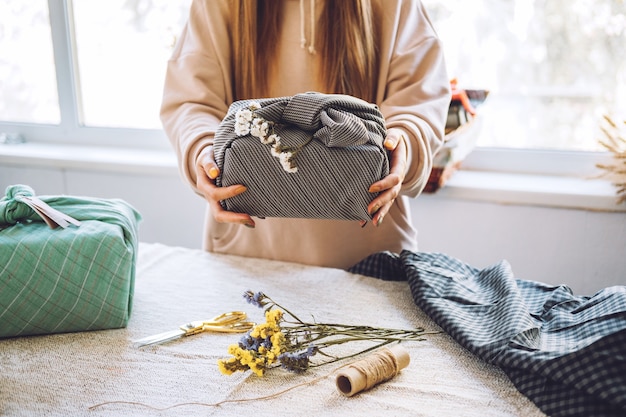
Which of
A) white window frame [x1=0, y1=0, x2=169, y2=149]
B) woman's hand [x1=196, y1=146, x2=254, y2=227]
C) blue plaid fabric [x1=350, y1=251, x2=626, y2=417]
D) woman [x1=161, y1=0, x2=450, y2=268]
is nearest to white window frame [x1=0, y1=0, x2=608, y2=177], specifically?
white window frame [x1=0, y1=0, x2=169, y2=149]

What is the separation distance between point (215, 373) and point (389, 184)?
35cm

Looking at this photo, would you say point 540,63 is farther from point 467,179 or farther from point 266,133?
point 266,133

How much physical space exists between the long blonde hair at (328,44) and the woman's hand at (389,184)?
258 mm

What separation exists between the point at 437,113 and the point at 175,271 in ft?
1.91

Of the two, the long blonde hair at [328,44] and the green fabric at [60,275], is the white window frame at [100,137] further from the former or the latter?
the green fabric at [60,275]

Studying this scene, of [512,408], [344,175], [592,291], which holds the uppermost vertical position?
[344,175]

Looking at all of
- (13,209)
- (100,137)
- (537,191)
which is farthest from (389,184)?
(100,137)

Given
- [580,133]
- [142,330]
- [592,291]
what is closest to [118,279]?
[142,330]

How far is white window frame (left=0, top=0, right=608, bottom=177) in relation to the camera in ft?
5.87

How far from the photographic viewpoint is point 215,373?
77 cm

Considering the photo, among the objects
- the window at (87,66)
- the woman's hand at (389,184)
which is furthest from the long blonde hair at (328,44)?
the window at (87,66)

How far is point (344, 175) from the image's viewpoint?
2.76ft

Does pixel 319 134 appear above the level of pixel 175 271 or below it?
above

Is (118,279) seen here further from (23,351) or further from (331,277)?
(331,277)
